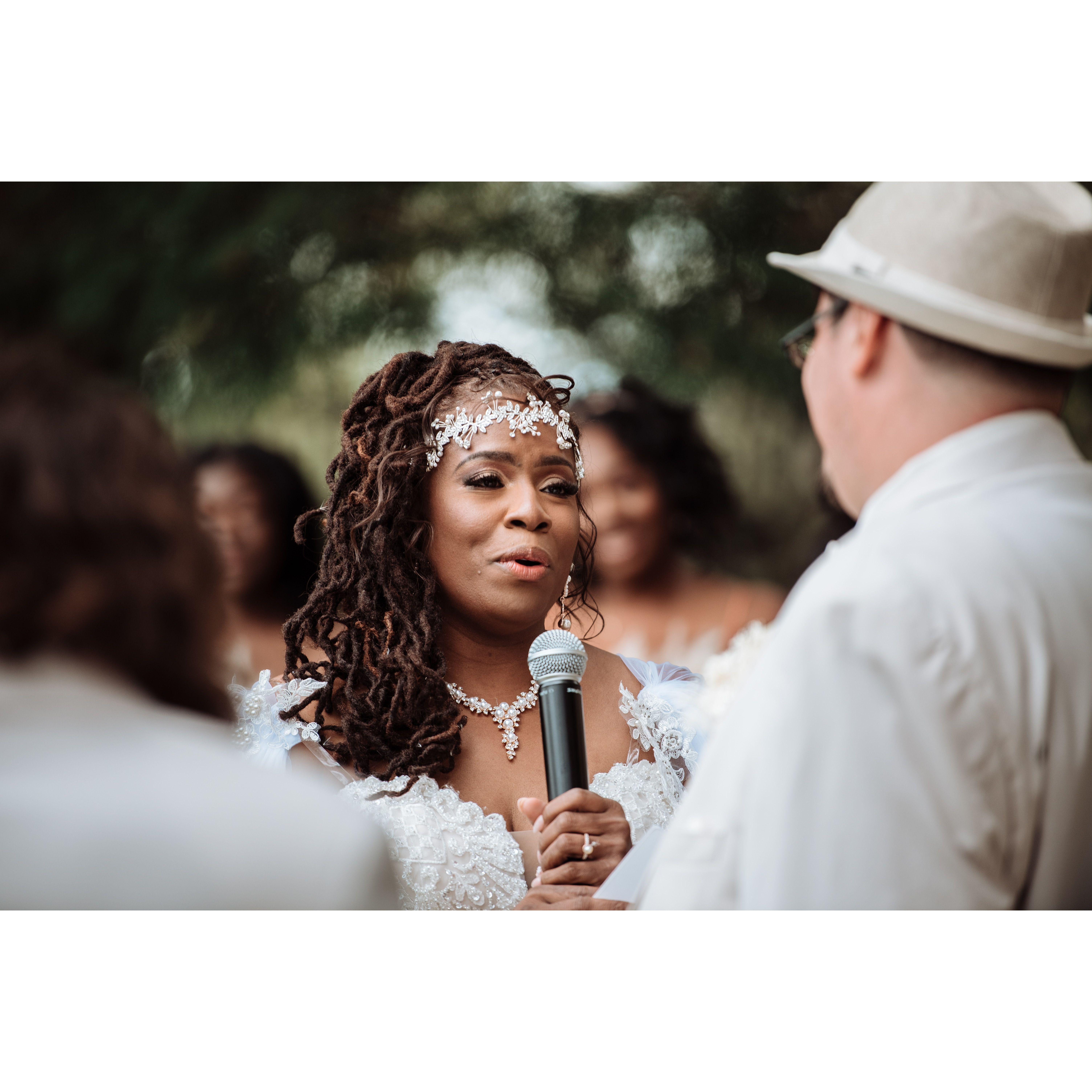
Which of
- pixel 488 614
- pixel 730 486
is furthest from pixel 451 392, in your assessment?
pixel 730 486

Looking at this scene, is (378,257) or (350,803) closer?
(350,803)

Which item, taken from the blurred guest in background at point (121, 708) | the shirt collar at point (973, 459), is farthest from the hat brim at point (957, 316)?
the blurred guest in background at point (121, 708)

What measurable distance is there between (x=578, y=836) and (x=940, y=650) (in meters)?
0.95

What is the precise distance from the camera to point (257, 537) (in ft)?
13.1

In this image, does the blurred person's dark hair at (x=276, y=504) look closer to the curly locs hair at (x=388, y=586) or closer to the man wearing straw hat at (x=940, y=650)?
the curly locs hair at (x=388, y=586)

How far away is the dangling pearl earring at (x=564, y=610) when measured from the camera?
2.97 m

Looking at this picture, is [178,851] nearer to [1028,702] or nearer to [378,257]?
[1028,702]

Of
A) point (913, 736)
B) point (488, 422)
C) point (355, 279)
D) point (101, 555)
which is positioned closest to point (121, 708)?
point (101, 555)

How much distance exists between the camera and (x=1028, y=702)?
170 cm

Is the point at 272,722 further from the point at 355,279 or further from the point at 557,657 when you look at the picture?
the point at 355,279

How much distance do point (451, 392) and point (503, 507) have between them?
1.10 feet

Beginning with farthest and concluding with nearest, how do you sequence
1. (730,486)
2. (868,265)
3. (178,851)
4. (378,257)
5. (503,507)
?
1. (730,486)
2. (378,257)
3. (503,507)
4. (868,265)
5. (178,851)

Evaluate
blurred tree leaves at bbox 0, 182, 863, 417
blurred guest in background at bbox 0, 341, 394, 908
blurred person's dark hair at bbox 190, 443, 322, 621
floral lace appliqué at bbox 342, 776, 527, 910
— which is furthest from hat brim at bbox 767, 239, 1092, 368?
blurred person's dark hair at bbox 190, 443, 322, 621

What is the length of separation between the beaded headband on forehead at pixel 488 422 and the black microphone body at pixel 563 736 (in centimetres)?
74
